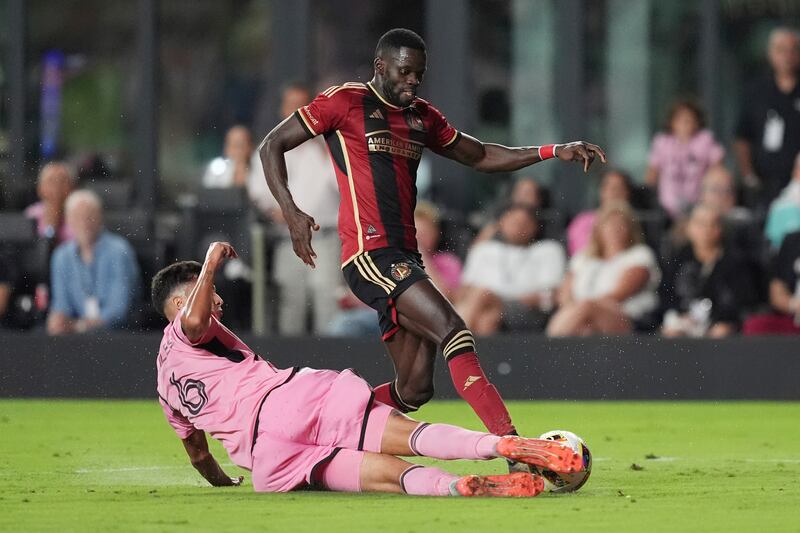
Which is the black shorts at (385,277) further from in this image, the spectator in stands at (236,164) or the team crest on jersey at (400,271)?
the spectator in stands at (236,164)

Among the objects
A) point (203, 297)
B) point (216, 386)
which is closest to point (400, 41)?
point (203, 297)

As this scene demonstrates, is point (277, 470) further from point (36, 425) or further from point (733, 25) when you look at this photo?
point (733, 25)

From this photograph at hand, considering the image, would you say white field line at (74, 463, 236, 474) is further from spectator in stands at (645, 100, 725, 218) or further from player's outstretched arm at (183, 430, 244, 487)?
spectator in stands at (645, 100, 725, 218)

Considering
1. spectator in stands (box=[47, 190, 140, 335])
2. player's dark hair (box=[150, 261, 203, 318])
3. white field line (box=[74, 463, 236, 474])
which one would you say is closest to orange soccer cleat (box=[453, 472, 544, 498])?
player's dark hair (box=[150, 261, 203, 318])

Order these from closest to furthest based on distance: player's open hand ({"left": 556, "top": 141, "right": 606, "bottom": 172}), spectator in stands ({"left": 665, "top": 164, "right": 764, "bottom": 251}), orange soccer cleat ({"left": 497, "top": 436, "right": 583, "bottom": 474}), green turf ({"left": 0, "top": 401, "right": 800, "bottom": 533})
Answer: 1. green turf ({"left": 0, "top": 401, "right": 800, "bottom": 533})
2. orange soccer cleat ({"left": 497, "top": 436, "right": 583, "bottom": 474})
3. player's open hand ({"left": 556, "top": 141, "right": 606, "bottom": 172})
4. spectator in stands ({"left": 665, "top": 164, "right": 764, "bottom": 251})

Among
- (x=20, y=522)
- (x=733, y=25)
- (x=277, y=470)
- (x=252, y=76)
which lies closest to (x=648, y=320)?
(x=733, y=25)

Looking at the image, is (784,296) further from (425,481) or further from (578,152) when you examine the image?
(425,481)

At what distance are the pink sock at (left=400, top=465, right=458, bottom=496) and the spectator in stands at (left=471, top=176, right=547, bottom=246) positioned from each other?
5.97 meters

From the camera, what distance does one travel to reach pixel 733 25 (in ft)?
49.1

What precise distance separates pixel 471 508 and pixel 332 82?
30.3ft

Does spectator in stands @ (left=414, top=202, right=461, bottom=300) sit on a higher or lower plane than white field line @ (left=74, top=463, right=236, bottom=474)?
higher

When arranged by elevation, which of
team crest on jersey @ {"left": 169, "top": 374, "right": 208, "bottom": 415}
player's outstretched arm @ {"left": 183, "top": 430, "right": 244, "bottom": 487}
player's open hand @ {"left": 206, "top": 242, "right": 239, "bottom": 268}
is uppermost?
player's open hand @ {"left": 206, "top": 242, "right": 239, "bottom": 268}

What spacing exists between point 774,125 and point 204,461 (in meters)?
7.49

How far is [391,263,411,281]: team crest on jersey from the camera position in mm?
7410
